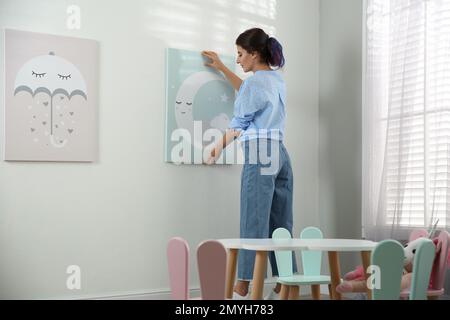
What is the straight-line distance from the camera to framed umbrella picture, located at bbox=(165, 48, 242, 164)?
3.17m

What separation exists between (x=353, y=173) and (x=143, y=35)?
129cm

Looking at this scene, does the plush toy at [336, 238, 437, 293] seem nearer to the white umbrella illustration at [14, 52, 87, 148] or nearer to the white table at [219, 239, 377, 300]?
the white table at [219, 239, 377, 300]

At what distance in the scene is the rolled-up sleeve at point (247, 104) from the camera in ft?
9.62

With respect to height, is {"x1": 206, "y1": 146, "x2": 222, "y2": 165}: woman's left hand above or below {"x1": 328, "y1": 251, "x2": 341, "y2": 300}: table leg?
above

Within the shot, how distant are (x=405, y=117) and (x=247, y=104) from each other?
73 cm

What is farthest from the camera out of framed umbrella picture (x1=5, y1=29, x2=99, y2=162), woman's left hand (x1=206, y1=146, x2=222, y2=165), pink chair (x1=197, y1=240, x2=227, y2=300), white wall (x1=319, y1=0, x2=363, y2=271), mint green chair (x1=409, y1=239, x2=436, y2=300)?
white wall (x1=319, y1=0, x2=363, y2=271)

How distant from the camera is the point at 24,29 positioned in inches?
111

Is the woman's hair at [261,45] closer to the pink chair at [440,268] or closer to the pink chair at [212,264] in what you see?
the pink chair at [440,268]

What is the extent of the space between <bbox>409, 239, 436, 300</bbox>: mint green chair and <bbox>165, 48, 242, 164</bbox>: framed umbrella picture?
5.26 feet

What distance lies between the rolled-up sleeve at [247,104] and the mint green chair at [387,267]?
135 centimetres

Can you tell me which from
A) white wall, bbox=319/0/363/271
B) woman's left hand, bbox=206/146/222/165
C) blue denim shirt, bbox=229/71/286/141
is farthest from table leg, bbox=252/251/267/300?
white wall, bbox=319/0/363/271

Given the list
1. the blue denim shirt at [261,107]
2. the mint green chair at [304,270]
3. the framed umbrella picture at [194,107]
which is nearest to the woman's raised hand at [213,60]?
the framed umbrella picture at [194,107]
